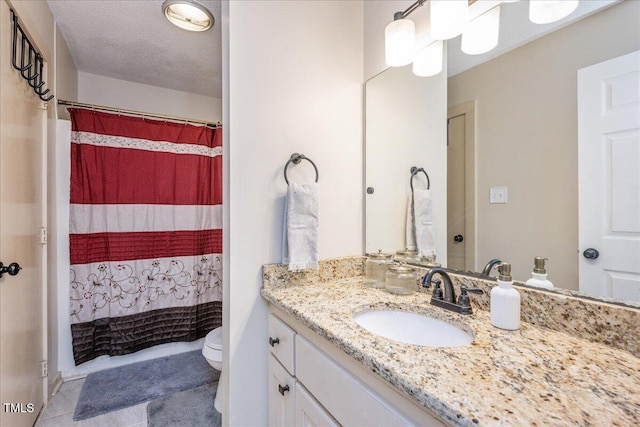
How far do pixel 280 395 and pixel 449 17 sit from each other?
5.04 ft

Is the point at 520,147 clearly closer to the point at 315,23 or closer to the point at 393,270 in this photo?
the point at 393,270

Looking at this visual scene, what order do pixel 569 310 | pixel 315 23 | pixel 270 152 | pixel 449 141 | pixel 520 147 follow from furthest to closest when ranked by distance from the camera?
1. pixel 315 23
2. pixel 270 152
3. pixel 449 141
4. pixel 520 147
5. pixel 569 310

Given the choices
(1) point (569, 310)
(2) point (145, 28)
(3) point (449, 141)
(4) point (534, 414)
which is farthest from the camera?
(2) point (145, 28)

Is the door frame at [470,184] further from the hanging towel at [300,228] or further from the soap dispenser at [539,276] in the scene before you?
the hanging towel at [300,228]

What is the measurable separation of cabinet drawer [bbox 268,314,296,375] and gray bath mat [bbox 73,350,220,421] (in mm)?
1143

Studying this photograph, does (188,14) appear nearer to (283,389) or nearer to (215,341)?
(215,341)

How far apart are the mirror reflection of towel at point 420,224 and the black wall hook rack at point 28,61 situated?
6.22ft

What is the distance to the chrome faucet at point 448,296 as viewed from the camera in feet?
3.15

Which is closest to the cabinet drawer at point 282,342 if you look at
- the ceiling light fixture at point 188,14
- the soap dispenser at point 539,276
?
the soap dispenser at point 539,276

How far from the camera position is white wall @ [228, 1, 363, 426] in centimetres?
123

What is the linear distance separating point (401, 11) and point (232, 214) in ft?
3.88

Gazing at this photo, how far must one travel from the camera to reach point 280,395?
1.12 meters

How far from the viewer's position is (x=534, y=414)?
48cm

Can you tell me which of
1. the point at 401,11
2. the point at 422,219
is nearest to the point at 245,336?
the point at 422,219
